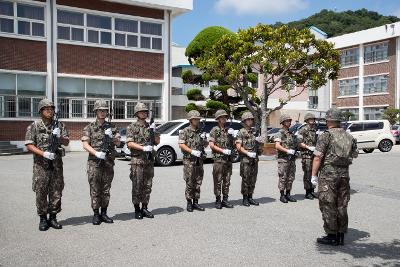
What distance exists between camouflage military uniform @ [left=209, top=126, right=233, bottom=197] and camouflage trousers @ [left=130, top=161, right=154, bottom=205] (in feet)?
4.90

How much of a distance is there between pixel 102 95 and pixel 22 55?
4.47 metres

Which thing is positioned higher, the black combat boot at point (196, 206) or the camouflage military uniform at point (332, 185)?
the camouflage military uniform at point (332, 185)

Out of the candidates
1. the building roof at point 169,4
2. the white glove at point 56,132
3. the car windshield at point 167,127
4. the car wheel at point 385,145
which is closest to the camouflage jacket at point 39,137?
the white glove at point 56,132

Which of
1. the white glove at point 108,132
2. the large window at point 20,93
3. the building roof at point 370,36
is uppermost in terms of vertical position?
the building roof at point 370,36

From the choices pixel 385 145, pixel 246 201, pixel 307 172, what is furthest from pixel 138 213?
pixel 385 145

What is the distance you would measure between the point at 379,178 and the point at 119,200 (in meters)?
7.74

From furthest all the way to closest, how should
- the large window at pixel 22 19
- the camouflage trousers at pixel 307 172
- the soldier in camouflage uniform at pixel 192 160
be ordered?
the large window at pixel 22 19 → the camouflage trousers at pixel 307 172 → the soldier in camouflage uniform at pixel 192 160

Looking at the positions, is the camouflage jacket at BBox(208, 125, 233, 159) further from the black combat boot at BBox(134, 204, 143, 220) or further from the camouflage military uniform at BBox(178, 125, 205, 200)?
the black combat boot at BBox(134, 204, 143, 220)

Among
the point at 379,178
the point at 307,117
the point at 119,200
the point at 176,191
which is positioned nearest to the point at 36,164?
the point at 119,200

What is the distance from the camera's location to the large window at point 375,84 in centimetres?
3875

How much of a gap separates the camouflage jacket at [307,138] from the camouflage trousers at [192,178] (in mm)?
2819

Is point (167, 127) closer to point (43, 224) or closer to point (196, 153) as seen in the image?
point (196, 153)

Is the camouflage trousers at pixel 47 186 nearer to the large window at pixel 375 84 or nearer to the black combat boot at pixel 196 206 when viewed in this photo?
the black combat boot at pixel 196 206

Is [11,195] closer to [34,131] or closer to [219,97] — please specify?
[34,131]
